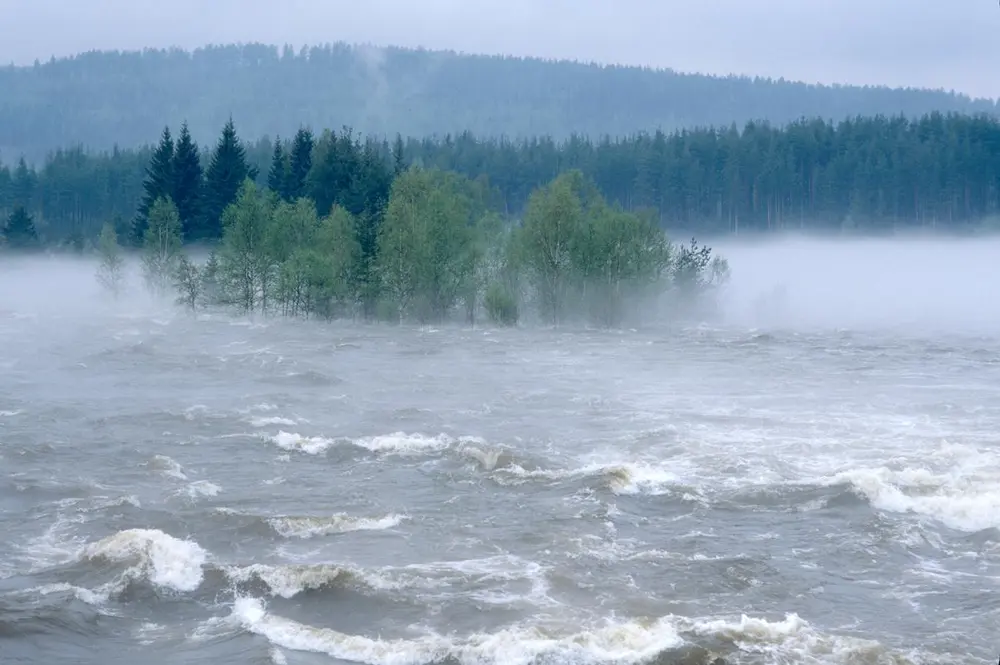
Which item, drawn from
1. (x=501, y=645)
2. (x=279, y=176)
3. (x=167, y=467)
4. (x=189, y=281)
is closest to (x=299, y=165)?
(x=279, y=176)

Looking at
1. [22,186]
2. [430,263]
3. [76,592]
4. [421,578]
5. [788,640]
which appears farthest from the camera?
[22,186]

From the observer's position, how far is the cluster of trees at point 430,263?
62.1 m

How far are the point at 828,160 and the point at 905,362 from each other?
316ft

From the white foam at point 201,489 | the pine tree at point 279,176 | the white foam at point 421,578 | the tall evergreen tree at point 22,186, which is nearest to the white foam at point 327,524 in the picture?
the white foam at point 421,578

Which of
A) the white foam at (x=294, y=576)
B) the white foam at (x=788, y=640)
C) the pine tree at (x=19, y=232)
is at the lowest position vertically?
the white foam at (x=788, y=640)

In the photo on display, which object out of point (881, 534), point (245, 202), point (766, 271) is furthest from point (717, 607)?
point (766, 271)

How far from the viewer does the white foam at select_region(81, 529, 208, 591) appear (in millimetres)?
18531

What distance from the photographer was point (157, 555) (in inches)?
760

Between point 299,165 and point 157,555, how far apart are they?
65165mm

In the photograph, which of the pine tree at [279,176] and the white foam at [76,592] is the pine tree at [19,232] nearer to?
the pine tree at [279,176]

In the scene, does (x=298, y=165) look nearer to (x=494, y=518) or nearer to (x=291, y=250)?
(x=291, y=250)

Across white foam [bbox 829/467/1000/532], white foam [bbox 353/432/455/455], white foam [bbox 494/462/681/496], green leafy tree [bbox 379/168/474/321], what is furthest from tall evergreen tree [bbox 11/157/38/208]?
white foam [bbox 829/467/1000/532]

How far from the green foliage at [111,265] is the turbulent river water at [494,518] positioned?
104 feet

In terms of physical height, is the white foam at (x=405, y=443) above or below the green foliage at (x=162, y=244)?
below
